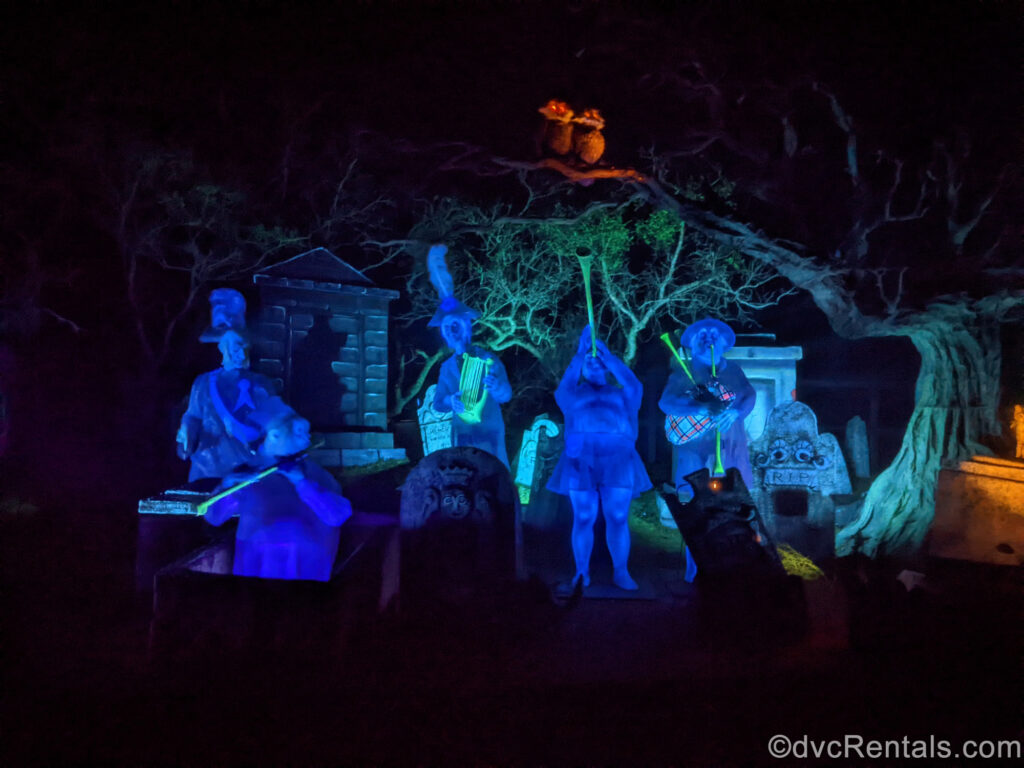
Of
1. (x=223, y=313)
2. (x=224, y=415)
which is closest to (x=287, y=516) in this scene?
(x=224, y=415)

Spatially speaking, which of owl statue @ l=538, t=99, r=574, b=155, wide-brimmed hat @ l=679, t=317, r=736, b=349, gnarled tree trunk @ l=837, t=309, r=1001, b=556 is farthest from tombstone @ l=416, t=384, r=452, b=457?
gnarled tree trunk @ l=837, t=309, r=1001, b=556

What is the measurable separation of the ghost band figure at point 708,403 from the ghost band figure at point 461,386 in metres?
1.52

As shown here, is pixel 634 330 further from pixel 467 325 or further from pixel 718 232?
pixel 467 325

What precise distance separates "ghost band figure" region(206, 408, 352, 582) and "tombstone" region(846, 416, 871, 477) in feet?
29.3

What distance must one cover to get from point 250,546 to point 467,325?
102 inches

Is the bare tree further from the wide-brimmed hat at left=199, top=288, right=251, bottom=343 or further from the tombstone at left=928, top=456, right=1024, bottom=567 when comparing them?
the tombstone at left=928, top=456, right=1024, bottom=567

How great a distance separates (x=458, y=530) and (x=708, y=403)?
2435mm

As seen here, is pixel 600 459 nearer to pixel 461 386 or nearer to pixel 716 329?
pixel 461 386

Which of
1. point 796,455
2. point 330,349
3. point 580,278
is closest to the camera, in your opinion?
point 796,455

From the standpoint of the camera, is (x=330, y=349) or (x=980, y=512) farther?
(x=330, y=349)

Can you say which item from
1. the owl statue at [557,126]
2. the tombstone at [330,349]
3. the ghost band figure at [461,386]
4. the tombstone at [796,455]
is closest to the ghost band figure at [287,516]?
the ghost band figure at [461,386]

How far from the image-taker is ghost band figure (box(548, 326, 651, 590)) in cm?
496

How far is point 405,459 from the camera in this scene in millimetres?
10883

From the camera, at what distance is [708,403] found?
5.16 meters
